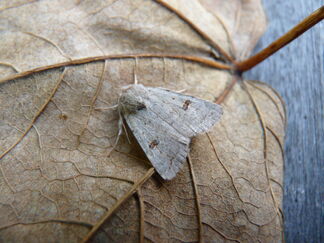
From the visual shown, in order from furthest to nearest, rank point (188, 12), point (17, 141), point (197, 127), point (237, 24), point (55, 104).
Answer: point (237, 24)
point (188, 12)
point (197, 127)
point (55, 104)
point (17, 141)

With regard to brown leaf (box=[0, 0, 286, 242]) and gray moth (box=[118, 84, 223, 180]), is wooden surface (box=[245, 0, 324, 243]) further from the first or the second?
gray moth (box=[118, 84, 223, 180])

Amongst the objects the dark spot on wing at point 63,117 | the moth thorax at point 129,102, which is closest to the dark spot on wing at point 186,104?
the moth thorax at point 129,102

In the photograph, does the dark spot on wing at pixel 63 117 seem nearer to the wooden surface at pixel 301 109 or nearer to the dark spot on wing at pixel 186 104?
the dark spot on wing at pixel 186 104

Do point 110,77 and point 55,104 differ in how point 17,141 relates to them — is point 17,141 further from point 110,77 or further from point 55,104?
point 110,77

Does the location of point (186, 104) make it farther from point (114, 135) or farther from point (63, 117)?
point (63, 117)

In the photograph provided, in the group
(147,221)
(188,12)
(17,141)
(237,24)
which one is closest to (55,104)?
(17,141)

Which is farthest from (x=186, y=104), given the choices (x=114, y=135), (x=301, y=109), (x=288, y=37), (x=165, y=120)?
(x=301, y=109)
